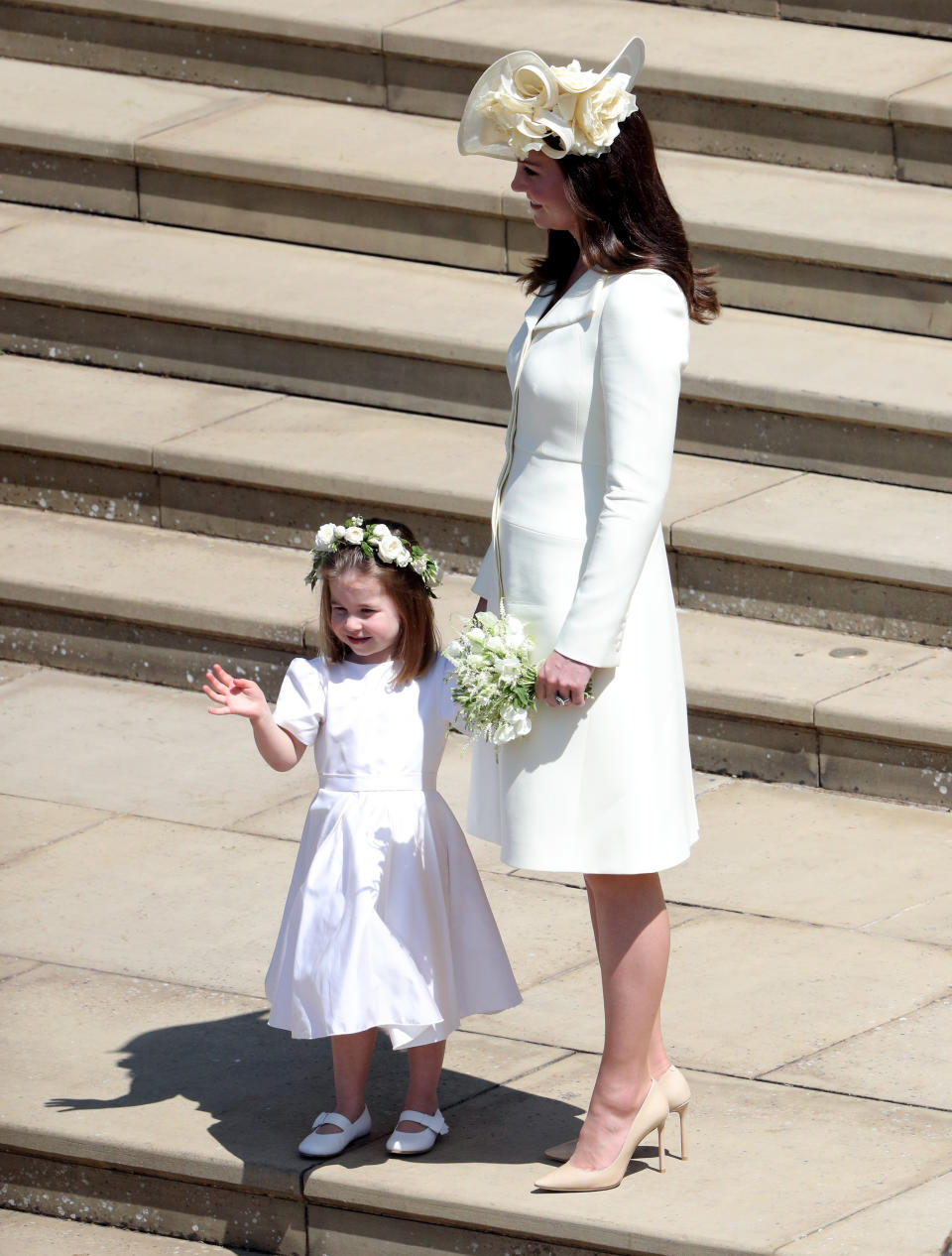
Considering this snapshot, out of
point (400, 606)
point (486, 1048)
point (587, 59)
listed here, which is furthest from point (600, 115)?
point (587, 59)

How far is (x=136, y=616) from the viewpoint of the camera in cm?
747

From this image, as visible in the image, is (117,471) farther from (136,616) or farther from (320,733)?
(320,733)

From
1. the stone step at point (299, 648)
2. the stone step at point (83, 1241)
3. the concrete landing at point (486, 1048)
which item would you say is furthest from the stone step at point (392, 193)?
the stone step at point (83, 1241)

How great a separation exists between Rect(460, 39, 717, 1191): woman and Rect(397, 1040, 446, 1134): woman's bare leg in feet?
1.16

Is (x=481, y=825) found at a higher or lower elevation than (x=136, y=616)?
higher

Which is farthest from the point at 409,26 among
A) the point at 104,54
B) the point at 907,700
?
the point at 907,700

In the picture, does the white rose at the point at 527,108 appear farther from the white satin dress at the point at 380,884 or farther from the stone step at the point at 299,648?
the stone step at the point at 299,648

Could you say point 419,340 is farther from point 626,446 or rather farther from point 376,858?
point 626,446

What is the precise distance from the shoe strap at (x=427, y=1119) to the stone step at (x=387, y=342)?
3386mm

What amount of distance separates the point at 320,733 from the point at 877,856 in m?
2.04

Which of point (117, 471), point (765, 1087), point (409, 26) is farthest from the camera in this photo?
point (409, 26)

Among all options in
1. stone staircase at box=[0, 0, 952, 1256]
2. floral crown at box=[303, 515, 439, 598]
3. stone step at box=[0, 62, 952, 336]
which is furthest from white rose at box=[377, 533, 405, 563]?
stone step at box=[0, 62, 952, 336]

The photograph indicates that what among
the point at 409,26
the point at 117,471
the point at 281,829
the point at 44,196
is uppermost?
the point at 409,26

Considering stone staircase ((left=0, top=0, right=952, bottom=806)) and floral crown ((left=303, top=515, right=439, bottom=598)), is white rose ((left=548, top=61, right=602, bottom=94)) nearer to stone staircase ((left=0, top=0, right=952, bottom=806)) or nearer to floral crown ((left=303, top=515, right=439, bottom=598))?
floral crown ((left=303, top=515, right=439, bottom=598))
